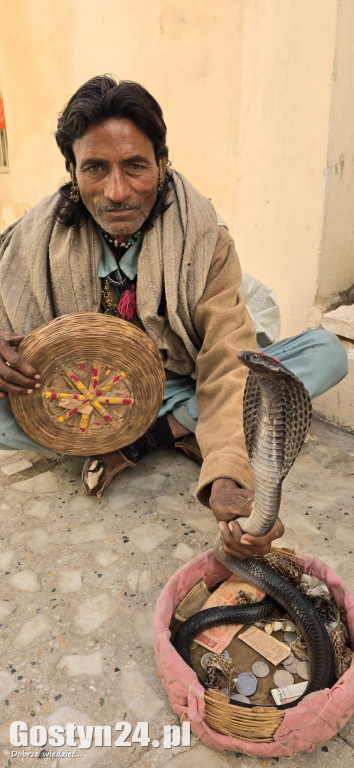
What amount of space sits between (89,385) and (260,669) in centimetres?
111

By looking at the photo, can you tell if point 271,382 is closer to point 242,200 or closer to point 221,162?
point 242,200

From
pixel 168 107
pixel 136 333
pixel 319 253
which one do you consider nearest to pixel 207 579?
pixel 136 333

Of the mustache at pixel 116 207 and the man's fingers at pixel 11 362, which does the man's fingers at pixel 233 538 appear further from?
the mustache at pixel 116 207

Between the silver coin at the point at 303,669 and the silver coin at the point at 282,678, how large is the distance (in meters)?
0.03

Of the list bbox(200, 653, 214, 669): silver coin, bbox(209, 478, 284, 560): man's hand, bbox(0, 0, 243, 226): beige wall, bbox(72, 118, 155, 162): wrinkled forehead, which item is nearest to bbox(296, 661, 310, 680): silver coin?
bbox(200, 653, 214, 669): silver coin

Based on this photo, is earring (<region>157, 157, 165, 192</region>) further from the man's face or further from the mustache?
the mustache

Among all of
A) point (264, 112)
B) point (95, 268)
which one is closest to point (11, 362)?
point (95, 268)

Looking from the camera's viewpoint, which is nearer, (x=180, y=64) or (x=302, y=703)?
(x=302, y=703)

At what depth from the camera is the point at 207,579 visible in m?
1.86

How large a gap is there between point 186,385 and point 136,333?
56 cm

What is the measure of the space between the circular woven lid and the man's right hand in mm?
37

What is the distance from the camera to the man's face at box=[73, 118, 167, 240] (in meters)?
1.99

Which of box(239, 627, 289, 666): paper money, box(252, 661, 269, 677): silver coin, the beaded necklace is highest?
the beaded necklace

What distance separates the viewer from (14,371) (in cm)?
205
